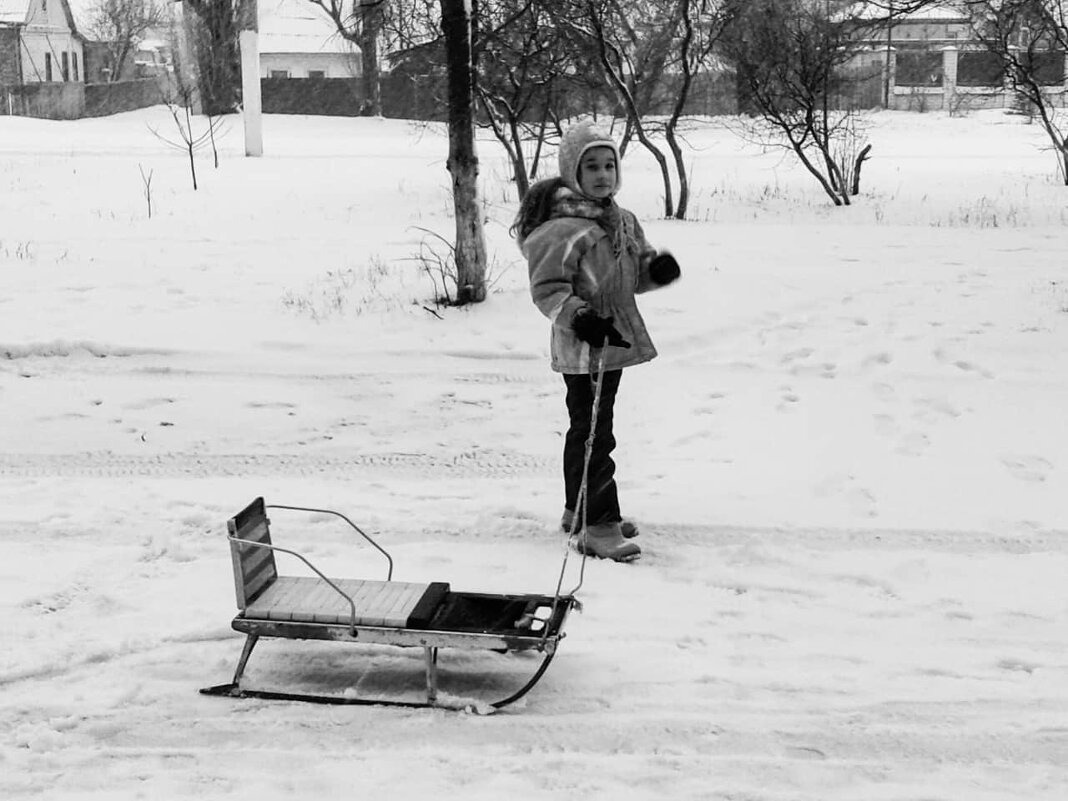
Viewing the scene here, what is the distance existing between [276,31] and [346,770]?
5870cm

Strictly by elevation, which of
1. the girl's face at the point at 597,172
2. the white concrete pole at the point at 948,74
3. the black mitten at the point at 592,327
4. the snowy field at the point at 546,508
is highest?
the white concrete pole at the point at 948,74

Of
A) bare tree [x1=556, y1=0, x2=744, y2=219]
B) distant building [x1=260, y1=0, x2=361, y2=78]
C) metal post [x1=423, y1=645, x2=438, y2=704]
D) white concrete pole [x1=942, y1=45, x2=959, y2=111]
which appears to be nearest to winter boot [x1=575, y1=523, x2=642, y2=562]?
metal post [x1=423, y1=645, x2=438, y2=704]

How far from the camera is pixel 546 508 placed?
18.8 ft

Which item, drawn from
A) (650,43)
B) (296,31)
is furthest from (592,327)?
(296,31)

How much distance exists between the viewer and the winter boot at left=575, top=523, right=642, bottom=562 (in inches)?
197

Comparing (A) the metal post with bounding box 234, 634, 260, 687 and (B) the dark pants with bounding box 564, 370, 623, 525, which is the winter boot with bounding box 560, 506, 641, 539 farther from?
(A) the metal post with bounding box 234, 634, 260, 687

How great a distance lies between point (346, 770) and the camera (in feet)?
11.3

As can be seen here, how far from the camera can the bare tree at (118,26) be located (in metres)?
60.7

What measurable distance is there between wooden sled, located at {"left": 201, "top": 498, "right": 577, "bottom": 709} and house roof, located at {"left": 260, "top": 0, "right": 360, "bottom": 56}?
183 ft

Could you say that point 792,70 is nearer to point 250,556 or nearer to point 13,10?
point 250,556

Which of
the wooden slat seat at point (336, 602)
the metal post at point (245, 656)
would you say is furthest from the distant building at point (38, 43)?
the metal post at point (245, 656)

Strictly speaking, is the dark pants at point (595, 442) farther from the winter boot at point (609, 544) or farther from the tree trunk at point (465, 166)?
the tree trunk at point (465, 166)

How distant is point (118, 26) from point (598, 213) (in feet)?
204

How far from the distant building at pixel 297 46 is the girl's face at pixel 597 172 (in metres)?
55.2
